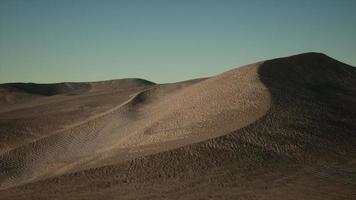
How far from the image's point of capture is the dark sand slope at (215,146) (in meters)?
15.0

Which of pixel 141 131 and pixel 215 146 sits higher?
pixel 215 146

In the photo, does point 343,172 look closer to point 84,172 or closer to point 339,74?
point 84,172

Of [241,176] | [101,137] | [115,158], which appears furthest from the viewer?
[101,137]

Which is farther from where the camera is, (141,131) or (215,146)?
(141,131)

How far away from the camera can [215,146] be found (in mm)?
18406

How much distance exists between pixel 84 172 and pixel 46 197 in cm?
251

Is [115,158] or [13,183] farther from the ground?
[115,158]

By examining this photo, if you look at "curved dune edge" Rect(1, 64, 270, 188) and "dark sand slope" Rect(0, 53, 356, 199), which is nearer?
"dark sand slope" Rect(0, 53, 356, 199)

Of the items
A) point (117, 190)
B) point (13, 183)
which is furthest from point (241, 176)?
point (13, 183)

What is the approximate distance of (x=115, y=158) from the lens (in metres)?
19.2

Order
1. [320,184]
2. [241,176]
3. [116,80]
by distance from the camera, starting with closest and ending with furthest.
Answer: [320,184]
[241,176]
[116,80]

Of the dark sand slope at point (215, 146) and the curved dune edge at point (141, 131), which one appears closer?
the dark sand slope at point (215, 146)

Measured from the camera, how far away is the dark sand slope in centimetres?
1503

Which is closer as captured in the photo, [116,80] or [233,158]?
[233,158]
